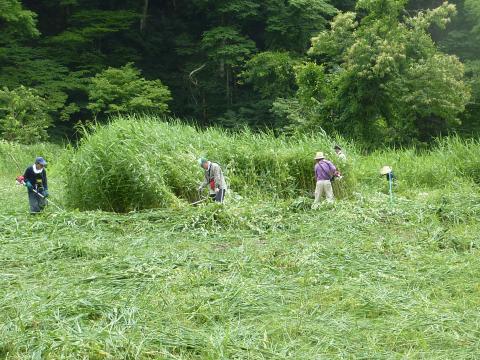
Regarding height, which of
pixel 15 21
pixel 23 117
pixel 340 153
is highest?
pixel 15 21

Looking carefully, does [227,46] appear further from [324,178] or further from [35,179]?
[35,179]

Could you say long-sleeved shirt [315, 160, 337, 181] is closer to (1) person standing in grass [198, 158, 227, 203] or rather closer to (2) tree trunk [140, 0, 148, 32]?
(1) person standing in grass [198, 158, 227, 203]

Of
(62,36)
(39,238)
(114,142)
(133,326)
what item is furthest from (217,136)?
(62,36)

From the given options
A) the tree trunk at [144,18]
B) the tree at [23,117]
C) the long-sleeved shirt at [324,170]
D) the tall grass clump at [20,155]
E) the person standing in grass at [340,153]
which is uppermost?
the tree trunk at [144,18]

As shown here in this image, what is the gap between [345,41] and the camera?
18.5 metres

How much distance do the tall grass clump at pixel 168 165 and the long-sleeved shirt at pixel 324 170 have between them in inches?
36.1

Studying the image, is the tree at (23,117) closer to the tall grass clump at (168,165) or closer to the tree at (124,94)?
the tree at (124,94)

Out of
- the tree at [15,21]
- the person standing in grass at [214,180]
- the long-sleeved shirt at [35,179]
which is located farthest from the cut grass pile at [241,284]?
the tree at [15,21]

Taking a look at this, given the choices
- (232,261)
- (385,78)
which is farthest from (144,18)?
(232,261)

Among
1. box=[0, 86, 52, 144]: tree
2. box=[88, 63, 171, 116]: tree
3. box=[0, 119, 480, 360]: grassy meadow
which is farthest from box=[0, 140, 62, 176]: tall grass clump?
box=[0, 119, 480, 360]: grassy meadow

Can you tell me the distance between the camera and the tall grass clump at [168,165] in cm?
1005

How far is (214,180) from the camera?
32.1 ft

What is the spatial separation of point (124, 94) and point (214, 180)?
13.0 metres

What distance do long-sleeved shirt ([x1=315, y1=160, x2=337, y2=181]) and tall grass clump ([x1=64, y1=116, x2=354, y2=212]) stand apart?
36.1 inches
